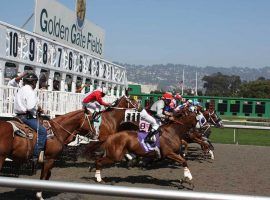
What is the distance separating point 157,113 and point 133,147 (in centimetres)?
226

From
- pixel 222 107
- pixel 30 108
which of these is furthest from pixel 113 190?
pixel 222 107

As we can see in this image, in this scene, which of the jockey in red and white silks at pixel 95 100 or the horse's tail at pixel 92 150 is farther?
the jockey in red and white silks at pixel 95 100

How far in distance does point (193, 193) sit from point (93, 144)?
826cm

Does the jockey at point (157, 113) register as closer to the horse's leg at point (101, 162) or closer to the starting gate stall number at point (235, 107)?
the horse's leg at point (101, 162)

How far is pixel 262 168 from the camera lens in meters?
12.9

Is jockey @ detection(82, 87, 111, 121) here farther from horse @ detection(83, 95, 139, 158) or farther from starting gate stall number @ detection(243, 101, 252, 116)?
starting gate stall number @ detection(243, 101, 252, 116)

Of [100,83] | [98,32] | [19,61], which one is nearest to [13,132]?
[19,61]

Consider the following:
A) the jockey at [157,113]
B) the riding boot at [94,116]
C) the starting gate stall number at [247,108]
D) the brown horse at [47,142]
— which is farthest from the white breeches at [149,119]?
the starting gate stall number at [247,108]

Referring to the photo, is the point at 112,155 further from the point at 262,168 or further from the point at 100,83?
the point at 100,83

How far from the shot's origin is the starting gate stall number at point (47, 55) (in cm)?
1118

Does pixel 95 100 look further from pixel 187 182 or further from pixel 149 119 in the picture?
pixel 187 182

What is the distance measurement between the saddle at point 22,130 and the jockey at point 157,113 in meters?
3.04

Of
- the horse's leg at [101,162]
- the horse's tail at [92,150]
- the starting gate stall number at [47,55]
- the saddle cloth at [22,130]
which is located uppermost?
the starting gate stall number at [47,55]

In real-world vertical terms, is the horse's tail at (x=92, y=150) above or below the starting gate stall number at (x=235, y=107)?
below
